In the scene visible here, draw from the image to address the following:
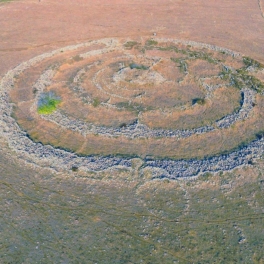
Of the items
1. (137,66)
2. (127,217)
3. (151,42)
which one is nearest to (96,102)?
(137,66)

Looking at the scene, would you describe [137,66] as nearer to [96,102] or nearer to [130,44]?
[130,44]

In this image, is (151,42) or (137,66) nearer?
(137,66)

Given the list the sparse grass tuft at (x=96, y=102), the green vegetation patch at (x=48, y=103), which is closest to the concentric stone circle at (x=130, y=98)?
the sparse grass tuft at (x=96, y=102)

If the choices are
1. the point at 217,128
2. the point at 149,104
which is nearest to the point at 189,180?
the point at 217,128

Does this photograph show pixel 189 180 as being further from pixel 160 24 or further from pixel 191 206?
pixel 160 24

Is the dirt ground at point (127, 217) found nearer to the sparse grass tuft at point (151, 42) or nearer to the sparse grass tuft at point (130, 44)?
the sparse grass tuft at point (130, 44)

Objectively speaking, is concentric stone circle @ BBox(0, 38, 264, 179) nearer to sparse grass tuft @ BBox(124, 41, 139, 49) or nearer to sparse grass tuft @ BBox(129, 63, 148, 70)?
sparse grass tuft @ BBox(124, 41, 139, 49)
